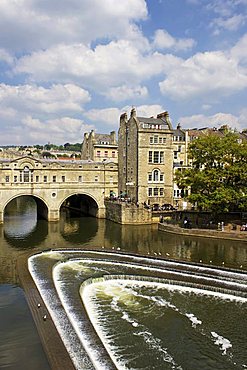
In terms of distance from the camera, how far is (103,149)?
8394cm

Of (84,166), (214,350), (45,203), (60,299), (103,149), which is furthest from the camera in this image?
(103,149)

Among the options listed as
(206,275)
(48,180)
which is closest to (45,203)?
(48,180)

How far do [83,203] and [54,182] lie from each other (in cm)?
1481

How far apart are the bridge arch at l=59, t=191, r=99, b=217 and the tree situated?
64.3ft

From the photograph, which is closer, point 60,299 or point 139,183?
point 60,299

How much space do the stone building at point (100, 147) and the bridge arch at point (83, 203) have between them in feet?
37.6

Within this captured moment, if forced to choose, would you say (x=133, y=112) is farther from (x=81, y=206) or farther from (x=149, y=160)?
(x=81, y=206)

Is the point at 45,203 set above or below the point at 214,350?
above

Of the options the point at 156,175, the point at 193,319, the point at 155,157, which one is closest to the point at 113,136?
the point at 155,157

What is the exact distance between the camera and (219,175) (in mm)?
45812

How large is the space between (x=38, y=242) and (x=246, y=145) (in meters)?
28.6

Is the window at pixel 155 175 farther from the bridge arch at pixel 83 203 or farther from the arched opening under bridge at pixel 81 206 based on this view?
the arched opening under bridge at pixel 81 206

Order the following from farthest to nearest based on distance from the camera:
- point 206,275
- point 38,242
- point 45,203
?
point 45,203
point 38,242
point 206,275

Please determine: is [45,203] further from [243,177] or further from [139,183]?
[243,177]
